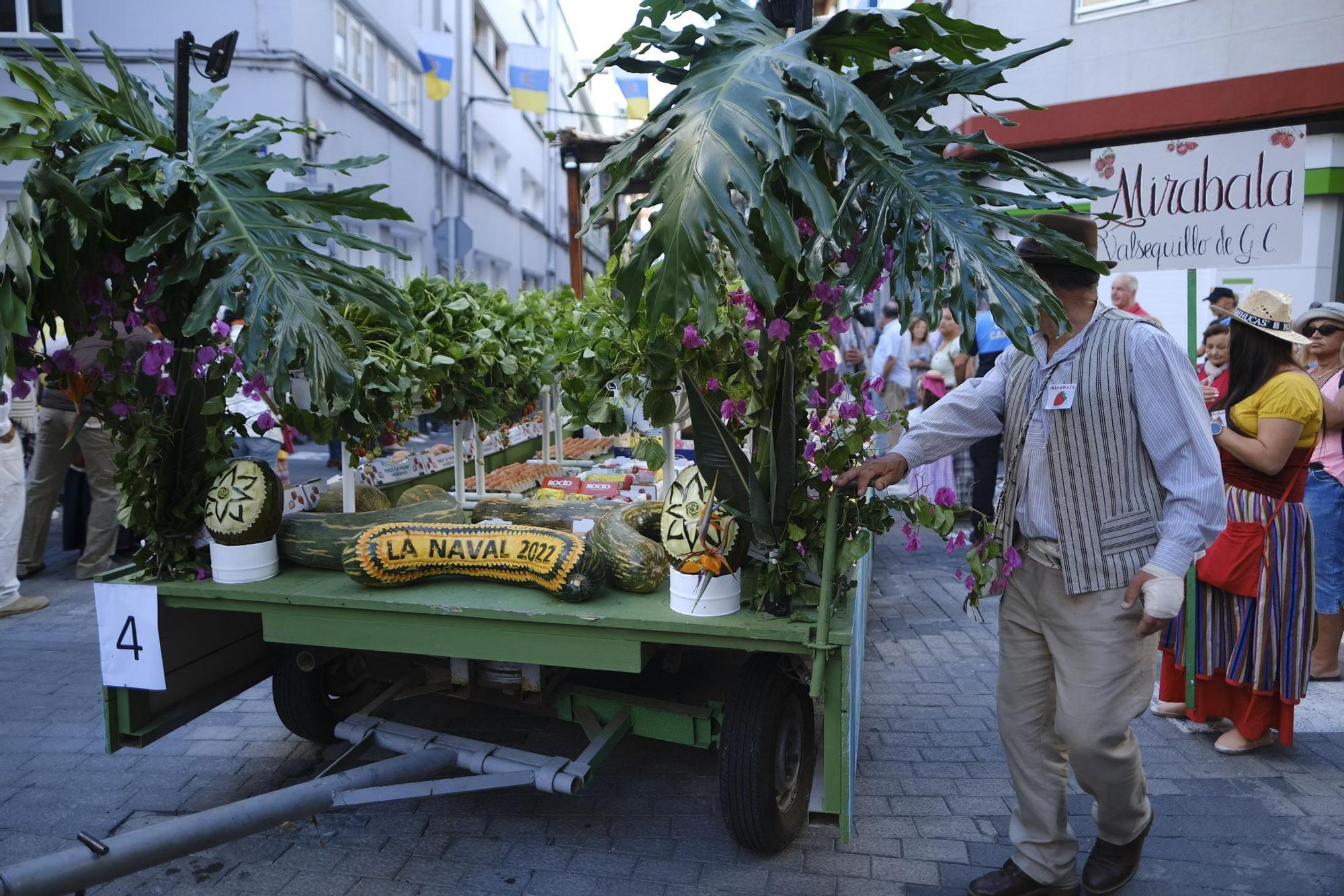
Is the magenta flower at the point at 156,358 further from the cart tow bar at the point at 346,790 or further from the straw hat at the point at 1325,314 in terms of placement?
the straw hat at the point at 1325,314

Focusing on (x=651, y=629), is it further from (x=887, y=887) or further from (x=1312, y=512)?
(x=1312, y=512)

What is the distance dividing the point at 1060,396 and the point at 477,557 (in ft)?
6.14

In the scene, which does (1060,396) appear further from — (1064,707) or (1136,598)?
(1064,707)

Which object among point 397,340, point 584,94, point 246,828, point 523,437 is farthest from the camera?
point 584,94

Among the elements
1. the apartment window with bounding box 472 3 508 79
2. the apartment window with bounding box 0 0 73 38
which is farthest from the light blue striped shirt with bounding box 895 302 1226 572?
the apartment window with bounding box 472 3 508 79

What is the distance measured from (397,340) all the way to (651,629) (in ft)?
5.73

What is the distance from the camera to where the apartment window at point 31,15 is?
12.8 metres

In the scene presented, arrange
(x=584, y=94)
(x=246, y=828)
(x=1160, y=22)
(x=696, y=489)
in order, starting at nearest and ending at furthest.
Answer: (x=246, y=828), (x=696, y=489), (x=1160, y=22), (x=584, y=94)

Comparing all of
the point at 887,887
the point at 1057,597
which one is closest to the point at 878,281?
the point at 1057,597

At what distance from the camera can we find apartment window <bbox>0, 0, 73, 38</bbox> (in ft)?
41.9

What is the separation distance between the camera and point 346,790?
9.55 ft

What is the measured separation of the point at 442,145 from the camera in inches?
731

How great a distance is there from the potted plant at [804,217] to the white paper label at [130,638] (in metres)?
2.00

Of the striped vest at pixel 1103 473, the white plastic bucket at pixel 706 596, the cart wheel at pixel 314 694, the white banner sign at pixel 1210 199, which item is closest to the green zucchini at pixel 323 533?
the cart wheel at pixel 314 694
